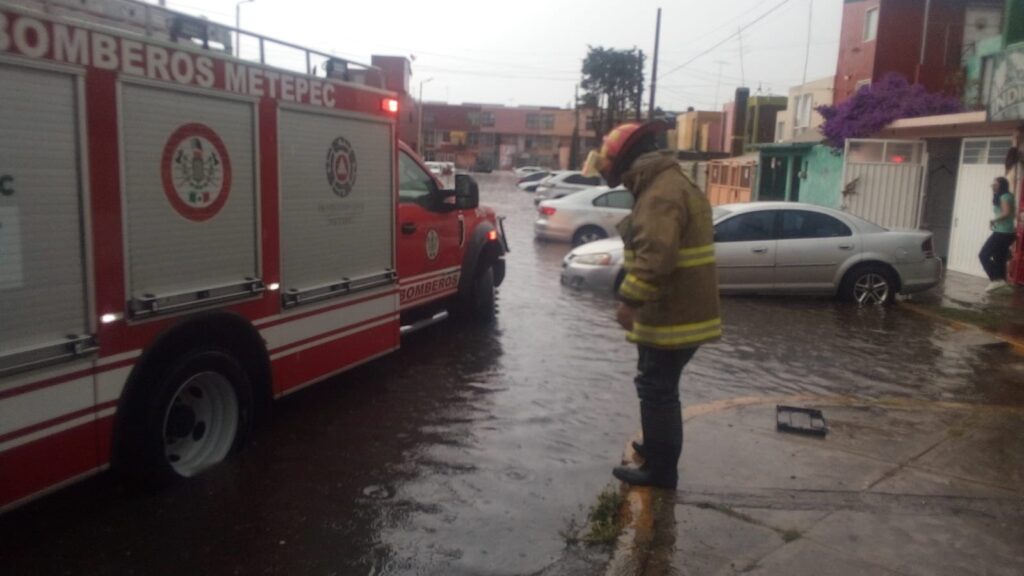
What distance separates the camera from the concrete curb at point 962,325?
30.3ft

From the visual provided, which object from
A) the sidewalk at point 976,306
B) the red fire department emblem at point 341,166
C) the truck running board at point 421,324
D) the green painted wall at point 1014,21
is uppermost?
the green painted wall at point 1014,21

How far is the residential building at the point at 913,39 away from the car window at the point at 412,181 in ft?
64.5

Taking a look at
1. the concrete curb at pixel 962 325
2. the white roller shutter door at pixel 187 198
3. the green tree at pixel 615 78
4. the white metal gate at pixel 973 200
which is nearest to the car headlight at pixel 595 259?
the concrete curb at pixel 962 325

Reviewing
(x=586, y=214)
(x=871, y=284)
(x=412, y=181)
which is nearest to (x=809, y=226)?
(x=871, y=284)

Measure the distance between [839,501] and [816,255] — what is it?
7.74m

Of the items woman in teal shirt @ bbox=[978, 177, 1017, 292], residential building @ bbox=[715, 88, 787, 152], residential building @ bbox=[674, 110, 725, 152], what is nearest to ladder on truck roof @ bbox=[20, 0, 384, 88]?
woman in teal shirt @ bbox=[978, 177, 1017, 292]

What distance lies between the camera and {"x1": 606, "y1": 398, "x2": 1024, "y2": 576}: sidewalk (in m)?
3.89

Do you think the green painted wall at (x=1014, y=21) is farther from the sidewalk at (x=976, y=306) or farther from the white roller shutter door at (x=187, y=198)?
the white roller shutter door at (x=187, y=198)

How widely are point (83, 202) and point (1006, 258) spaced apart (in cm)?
1301

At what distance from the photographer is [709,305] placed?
14.4 feet

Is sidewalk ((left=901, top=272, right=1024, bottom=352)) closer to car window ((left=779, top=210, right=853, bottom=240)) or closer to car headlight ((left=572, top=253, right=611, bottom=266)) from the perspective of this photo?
car window ((left=779, top=210, right=853, bottom=240))

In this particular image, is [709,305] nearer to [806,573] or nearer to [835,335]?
[806,573]

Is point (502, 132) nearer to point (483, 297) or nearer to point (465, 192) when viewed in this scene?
point (483, 297)

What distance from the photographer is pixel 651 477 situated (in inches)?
183
